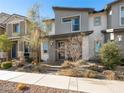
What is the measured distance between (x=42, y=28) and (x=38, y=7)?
240cm

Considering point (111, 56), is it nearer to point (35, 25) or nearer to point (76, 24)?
point (76, 24)

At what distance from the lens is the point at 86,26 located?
2038cm

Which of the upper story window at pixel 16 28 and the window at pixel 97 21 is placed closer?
the window at pixel 97 21

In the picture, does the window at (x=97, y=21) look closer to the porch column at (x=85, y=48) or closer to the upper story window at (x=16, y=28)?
the porch column at (x=85, y=48)

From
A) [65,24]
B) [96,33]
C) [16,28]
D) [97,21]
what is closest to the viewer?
[96,33]

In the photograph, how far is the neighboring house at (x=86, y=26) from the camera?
60.8 ft

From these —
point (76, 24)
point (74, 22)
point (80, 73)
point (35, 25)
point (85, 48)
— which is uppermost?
point (74, 22)

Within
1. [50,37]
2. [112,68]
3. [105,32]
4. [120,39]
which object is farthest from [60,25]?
[112,68]

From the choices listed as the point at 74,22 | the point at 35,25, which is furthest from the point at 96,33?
the point at 35,25

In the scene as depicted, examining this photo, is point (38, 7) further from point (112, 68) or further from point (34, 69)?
point (112, 68)

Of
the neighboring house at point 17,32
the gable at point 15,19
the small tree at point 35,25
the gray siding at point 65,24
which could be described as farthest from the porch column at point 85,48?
the gable at point 15,19

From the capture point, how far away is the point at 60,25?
21281 millimetres

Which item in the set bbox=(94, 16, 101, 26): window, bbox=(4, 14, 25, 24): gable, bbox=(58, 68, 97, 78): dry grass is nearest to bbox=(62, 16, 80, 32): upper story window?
bbox=(94, 16, 101, 26): window

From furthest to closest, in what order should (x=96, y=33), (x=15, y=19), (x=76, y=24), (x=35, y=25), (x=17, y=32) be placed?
(x=15, y=19) < (x=17, y=32) < (x=76, y=24) < (x=96, y=33) < (x=35, y=25)
